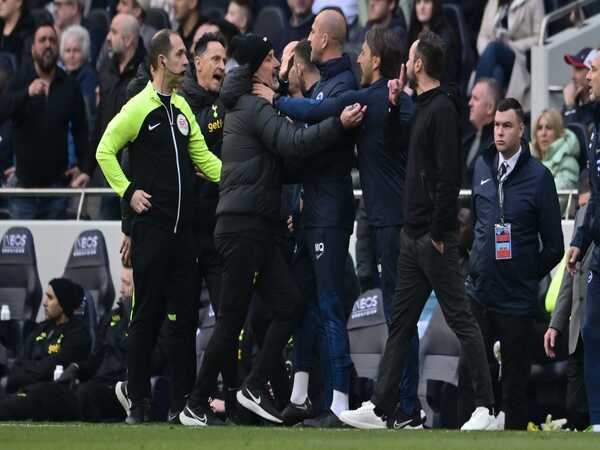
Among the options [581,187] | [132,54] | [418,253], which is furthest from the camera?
[132,54]

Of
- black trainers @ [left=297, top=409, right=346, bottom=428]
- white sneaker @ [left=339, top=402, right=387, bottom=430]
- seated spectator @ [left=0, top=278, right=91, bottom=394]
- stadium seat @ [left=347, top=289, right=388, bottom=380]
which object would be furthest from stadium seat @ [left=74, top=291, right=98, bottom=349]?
white sneaker @ [left=339, top=402, right=387, bottom=430]

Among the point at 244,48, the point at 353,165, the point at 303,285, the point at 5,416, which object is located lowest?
the point at 5,416

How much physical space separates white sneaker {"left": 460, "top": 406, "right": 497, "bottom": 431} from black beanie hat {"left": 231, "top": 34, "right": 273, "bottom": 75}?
258 cm

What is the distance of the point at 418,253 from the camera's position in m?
11.1

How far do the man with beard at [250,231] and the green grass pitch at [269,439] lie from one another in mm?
659

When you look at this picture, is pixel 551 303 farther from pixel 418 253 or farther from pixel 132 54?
pixel 132 54

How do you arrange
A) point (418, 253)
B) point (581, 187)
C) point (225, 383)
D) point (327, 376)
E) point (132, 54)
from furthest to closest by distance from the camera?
point (132, 54)
point (581, 187)
point (225, 383)
point (327, 376)
point (418, 253)

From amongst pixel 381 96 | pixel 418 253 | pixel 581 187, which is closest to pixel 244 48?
pixel 381 96

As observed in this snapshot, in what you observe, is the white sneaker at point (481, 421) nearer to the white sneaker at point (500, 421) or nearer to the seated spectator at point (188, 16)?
the white sneaker at point (500, 421)

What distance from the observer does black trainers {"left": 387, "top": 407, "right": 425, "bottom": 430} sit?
11.5 metres

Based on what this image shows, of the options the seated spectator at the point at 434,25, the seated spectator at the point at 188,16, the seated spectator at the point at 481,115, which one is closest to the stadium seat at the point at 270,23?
the seated spectator at the point at 188,16

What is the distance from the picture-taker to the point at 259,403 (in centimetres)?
1182

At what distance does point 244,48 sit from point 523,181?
76.4 inches

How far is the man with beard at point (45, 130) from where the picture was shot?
17438 mm
